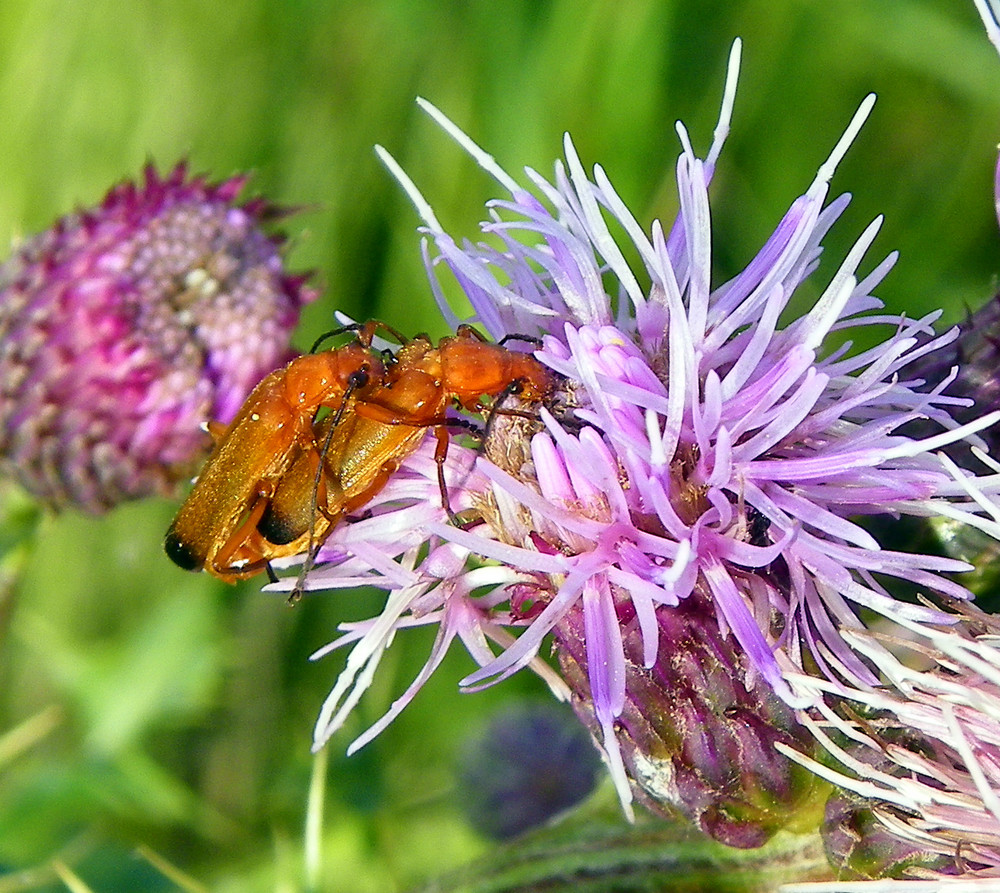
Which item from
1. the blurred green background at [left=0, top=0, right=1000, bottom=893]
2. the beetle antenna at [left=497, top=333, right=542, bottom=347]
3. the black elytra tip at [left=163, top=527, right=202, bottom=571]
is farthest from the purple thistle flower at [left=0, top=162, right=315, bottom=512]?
the beetle antenna at [left=497, top=333, right=542, bottom=347]

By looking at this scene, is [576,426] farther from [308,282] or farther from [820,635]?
[308,282]

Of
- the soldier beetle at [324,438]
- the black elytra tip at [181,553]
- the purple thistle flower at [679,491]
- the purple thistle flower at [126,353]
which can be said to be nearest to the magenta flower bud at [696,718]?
the purple thistle flower at [679,491]

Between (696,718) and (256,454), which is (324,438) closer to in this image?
(256,454)

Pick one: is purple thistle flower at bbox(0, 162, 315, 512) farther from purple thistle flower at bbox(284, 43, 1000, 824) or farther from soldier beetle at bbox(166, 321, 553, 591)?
purple thistle flower at bbox(284, 43, 1000, 824)

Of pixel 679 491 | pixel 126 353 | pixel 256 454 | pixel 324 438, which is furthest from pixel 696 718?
pixel 126 353

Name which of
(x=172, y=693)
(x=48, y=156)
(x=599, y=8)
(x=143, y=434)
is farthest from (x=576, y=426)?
(x=48, y=156)

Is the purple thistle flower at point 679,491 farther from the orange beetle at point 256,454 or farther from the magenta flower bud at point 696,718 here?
the orange beetle at point 256,454
